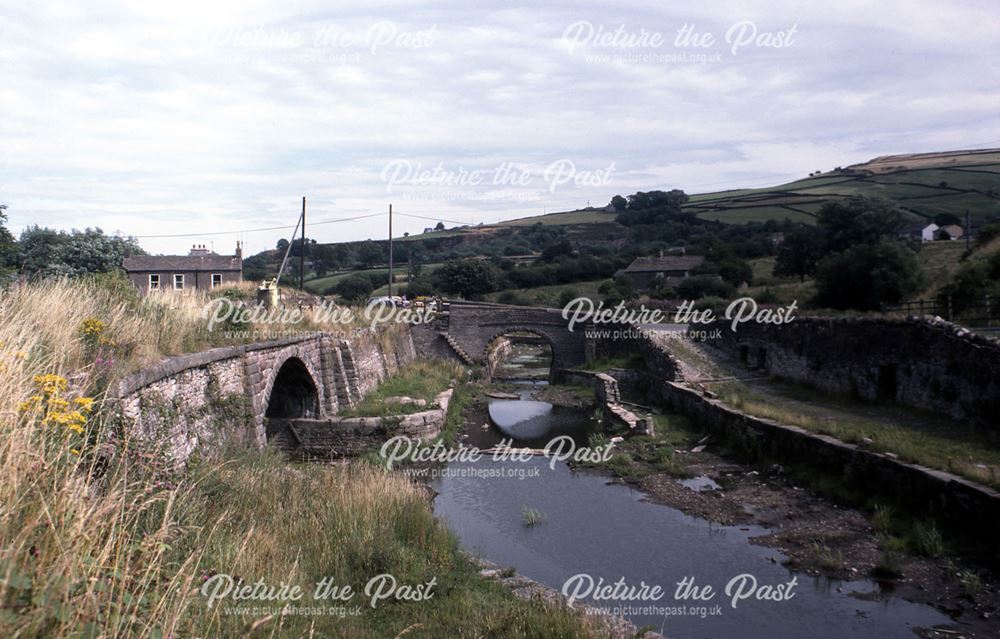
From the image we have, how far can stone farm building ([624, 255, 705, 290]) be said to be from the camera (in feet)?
185

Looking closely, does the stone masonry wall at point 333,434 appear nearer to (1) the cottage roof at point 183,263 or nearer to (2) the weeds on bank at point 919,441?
(2) the weeds on bank at point 919,441

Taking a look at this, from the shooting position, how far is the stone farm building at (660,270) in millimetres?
56531

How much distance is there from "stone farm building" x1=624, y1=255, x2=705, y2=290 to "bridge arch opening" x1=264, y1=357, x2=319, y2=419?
4161cm

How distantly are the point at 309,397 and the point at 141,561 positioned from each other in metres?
14.1

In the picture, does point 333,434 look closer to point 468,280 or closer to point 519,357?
point 519,357

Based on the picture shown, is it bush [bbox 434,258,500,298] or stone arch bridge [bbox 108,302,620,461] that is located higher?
bush [bbox 434,258,500,298]

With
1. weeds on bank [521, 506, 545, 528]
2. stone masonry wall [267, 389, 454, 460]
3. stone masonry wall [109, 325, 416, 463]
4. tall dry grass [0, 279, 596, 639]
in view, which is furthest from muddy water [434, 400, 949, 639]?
stone masonry wall [109, 325, 416, 463]

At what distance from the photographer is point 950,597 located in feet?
26.9

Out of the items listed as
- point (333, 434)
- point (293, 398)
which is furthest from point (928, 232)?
point (293, 398)

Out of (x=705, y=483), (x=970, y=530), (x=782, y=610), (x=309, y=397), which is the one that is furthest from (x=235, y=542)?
(x=309, y=397)

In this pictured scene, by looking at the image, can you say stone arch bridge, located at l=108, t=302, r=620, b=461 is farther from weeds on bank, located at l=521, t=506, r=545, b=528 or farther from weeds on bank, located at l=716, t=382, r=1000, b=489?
weeds on bank, located at l=716, t=382, r=1000, b=489

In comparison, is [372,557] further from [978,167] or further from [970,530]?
[978,167]

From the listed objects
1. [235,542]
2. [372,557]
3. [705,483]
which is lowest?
[705,483]

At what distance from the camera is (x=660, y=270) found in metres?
58.1
